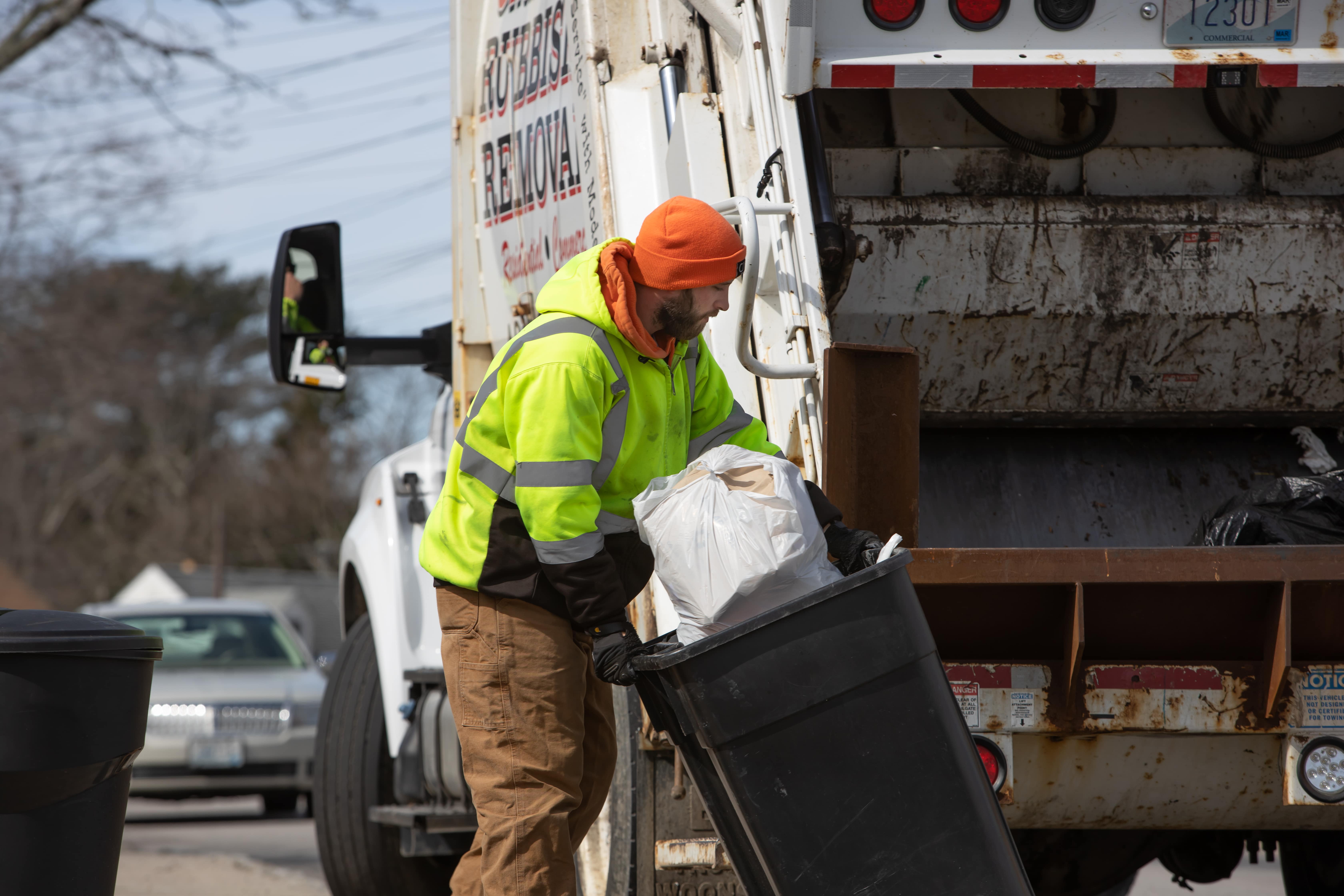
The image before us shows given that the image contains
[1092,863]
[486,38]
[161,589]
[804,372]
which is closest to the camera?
[804,372]

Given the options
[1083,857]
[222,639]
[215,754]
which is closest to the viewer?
[1083,857]

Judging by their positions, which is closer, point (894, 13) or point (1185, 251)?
point (894, 13)

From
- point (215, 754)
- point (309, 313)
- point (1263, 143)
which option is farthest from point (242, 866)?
point (1263, 143)

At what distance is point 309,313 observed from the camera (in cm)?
496

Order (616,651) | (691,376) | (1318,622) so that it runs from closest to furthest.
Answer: (616,651) < (1318,622) < (691,376)

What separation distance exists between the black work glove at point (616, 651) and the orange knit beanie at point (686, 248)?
621 mm

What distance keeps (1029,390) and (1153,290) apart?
1.30ft

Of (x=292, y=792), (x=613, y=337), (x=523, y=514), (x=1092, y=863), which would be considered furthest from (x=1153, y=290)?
(x=292, y=792)

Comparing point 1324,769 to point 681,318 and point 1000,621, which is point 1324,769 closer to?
point 1000,621

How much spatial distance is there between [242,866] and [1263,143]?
5.04 meters

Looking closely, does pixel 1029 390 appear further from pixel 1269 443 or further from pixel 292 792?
pixel 292 792

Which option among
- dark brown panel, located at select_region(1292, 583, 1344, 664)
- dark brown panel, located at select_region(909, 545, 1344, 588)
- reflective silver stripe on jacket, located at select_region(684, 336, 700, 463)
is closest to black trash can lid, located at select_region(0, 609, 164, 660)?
reflective silver stripe on jacket, located at select_region(684, 336, 700, 463)

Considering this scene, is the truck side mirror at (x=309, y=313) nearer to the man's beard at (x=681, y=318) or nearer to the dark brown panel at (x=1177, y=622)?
the man's beard at (x=681, y=318)

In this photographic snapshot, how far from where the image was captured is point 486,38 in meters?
A: 4.59
